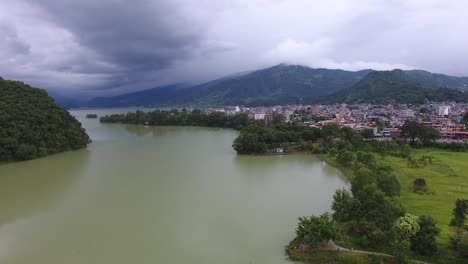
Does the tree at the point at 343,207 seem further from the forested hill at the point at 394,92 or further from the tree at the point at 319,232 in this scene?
the forested hill at the point at 394,92

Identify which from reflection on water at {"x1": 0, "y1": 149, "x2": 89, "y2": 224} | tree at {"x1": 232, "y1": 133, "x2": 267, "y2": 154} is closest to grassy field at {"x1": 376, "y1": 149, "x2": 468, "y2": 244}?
tree at {"x1": 232, "y1": 133, "x2": 267, "y2": 154}

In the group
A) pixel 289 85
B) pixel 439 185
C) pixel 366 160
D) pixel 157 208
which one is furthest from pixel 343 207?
pixel 289 85

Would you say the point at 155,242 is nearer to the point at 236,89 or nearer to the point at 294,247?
the point at 294,247

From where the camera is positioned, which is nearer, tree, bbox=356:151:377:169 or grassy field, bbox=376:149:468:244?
grassy field, bbox=376:149:468:244

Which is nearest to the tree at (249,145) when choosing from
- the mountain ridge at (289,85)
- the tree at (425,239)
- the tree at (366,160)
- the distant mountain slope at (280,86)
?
the tree at (366,160)

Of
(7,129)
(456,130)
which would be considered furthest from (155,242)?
(456,130)

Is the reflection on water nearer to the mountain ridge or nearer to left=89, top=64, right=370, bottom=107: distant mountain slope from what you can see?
the mountain ridge
